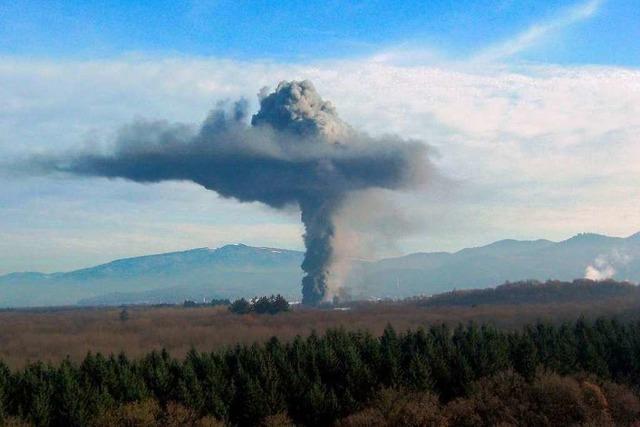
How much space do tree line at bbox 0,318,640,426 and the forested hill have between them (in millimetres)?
99227

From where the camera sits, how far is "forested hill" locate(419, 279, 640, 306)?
499ft

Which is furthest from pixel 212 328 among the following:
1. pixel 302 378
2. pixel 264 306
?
pixel 302 378

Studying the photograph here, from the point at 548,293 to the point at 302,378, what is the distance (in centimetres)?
13041

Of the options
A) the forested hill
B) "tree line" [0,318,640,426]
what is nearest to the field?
the forested hill

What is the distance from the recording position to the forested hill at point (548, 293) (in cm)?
15200

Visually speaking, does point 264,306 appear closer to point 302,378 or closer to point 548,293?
point 548,293

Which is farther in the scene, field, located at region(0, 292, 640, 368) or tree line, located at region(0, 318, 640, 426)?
field, located at region(0, 292, 640, 368)

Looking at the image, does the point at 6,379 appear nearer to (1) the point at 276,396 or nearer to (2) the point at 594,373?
(1) the point at 276,396

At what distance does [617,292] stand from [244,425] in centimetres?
13319

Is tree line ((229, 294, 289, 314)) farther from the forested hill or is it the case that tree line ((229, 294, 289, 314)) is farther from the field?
the forested hill

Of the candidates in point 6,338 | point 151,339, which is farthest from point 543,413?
point 6,338

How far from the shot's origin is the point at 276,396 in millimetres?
40125

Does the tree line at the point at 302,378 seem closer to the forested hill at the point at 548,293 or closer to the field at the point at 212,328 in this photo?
the field at the point at 212,328

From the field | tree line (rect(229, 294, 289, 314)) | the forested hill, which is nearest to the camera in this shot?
the field
